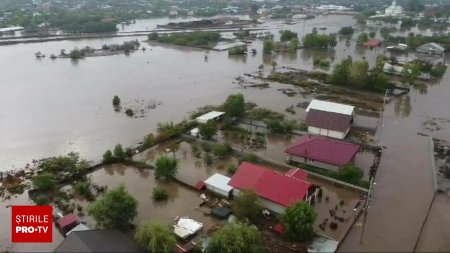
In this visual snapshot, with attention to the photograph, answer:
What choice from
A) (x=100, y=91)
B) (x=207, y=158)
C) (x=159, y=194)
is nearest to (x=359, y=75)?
(x=207, y=158)

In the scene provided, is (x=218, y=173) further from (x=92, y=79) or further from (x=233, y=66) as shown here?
(x=233, y=66)

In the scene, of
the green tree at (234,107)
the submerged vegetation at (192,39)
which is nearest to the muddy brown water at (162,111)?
the green tree at (234,107)

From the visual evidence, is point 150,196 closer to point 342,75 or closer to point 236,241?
point 236,241

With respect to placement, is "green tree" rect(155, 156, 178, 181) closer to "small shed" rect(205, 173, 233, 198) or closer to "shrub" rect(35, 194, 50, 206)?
"small shed" rect(205, 173, 233, 198)

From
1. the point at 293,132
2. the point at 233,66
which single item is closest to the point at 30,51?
the point at 233,66

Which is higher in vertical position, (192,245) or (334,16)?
(334,16)

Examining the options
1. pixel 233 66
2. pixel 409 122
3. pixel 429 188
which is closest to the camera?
pixel 429 188
